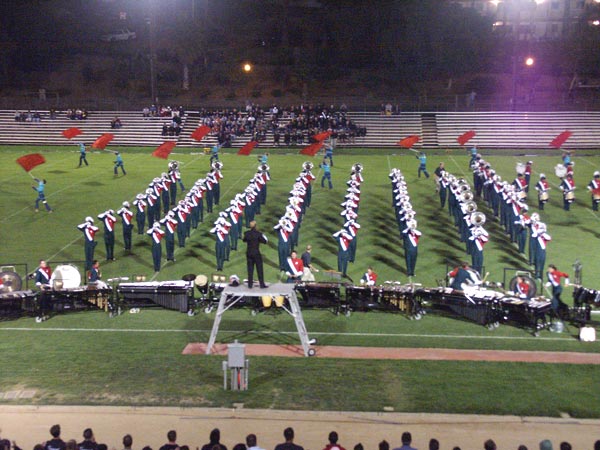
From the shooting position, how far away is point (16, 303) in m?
17.2

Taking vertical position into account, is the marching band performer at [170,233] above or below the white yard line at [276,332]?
above

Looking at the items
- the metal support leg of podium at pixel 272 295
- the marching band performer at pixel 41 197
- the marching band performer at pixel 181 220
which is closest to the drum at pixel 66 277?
the metal support leg of podium at pixel 272 295

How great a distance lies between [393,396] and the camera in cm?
1300

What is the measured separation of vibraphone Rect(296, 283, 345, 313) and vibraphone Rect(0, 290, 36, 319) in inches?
219

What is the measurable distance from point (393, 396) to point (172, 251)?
1042 cm

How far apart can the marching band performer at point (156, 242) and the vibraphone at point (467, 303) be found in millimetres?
7164

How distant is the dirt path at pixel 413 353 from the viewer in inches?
576

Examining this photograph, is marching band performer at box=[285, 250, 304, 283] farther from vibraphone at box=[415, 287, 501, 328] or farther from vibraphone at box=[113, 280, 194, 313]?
vibraphone at box=[415, 287, 501, 328]

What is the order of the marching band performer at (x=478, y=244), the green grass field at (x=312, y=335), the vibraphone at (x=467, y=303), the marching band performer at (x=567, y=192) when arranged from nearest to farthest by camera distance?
the green grass field at (x=312, y=335), the vibraphone at (x=467, y=303), the marching band performer at (x=478, y=244), the marching band performer at (x=567, y=192)

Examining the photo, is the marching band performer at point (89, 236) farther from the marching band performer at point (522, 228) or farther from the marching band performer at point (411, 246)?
the marching band performer at point (522, 228)

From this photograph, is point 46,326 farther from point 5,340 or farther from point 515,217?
point 515,217

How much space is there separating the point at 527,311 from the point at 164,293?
7.44 metres

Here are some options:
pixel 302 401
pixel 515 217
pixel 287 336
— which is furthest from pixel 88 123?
pixel 302 401

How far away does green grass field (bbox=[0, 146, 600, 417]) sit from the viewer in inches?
513
